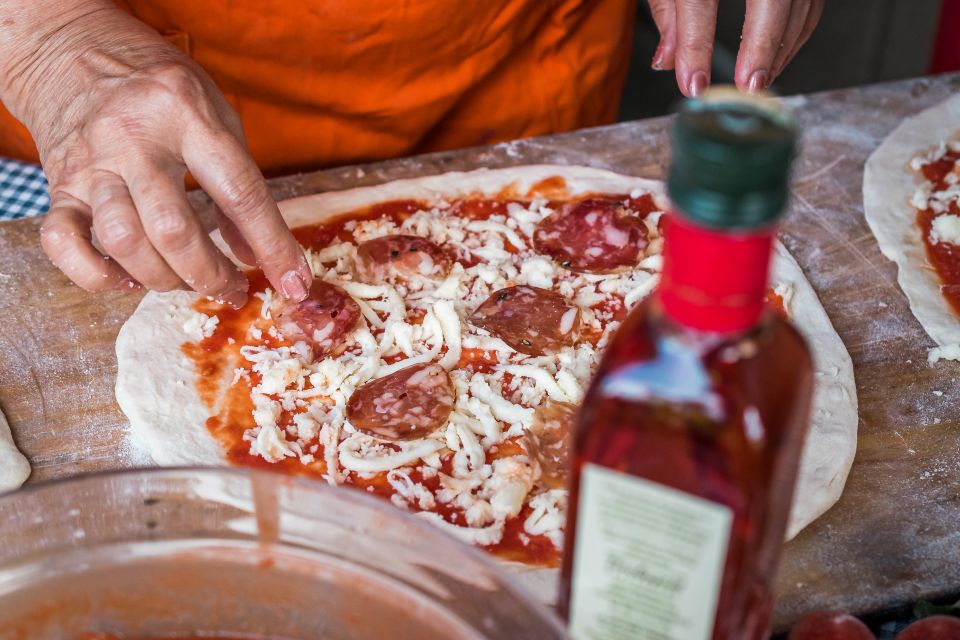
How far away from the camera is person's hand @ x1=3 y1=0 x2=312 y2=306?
1.42 metres

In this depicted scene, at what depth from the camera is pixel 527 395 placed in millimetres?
1542

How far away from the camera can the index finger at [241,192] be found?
146 centimetres

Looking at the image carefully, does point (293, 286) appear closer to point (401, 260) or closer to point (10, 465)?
point (401, 260)

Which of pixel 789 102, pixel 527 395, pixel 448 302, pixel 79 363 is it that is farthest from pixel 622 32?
pixel 79 363

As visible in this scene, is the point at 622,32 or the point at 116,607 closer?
the point at 116,607

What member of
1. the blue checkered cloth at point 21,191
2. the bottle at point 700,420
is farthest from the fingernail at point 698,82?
the blue checkered cloth at point 21,191

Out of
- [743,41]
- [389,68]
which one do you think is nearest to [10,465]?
[389,68]

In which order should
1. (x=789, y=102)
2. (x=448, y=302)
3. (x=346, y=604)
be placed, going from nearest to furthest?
(x=346, y=604) < (x=448, y=302) < (x=789, y=102)

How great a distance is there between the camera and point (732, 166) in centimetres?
60

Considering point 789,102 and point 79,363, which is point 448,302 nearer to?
point 79,363

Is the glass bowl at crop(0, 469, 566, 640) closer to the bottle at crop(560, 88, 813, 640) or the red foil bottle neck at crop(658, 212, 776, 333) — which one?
the bottle at crop(560, 88, 813, 640)

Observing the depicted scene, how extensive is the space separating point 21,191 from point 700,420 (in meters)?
2.05

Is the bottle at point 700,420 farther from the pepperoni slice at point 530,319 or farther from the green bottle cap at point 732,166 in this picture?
the pepperoni slice at point 530,319

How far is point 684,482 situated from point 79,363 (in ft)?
4.05
